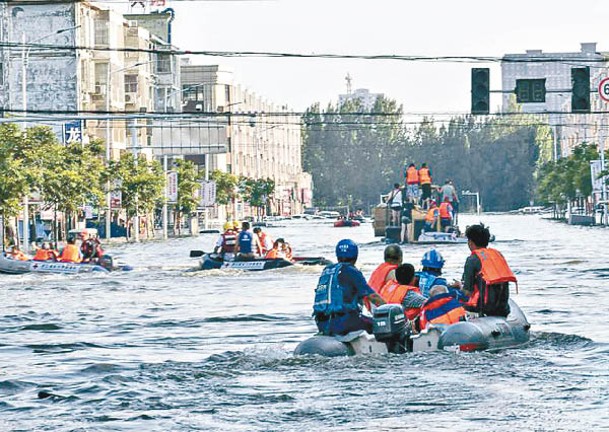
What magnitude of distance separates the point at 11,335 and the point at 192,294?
11036mm

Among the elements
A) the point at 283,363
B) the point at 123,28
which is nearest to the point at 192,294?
the point at 283,363

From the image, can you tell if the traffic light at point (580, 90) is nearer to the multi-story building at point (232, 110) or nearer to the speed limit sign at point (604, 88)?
the speed limit sign at point (604, 88)

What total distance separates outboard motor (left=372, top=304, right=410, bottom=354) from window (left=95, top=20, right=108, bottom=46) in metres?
91.1

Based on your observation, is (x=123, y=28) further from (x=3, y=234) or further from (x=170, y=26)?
(x=3, y=234)

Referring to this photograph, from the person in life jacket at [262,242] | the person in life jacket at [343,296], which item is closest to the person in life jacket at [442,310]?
the person in life jacket at [343,296]

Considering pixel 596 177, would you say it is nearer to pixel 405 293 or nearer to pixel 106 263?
pixel 106 263

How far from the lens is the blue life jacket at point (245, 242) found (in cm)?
4572

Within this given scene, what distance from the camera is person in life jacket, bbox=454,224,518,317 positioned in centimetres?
1970

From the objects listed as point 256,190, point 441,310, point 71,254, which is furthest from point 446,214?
point 256,190

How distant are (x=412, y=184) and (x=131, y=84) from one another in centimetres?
5290

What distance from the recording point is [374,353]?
1908 cm

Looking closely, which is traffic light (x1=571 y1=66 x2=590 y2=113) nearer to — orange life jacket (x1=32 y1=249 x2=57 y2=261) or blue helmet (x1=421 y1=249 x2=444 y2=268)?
orange life jacket (x1=32 y1=249 x2=57 y2=261)

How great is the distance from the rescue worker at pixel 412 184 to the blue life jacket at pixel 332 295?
45.8 meters

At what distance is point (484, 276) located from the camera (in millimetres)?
19781
